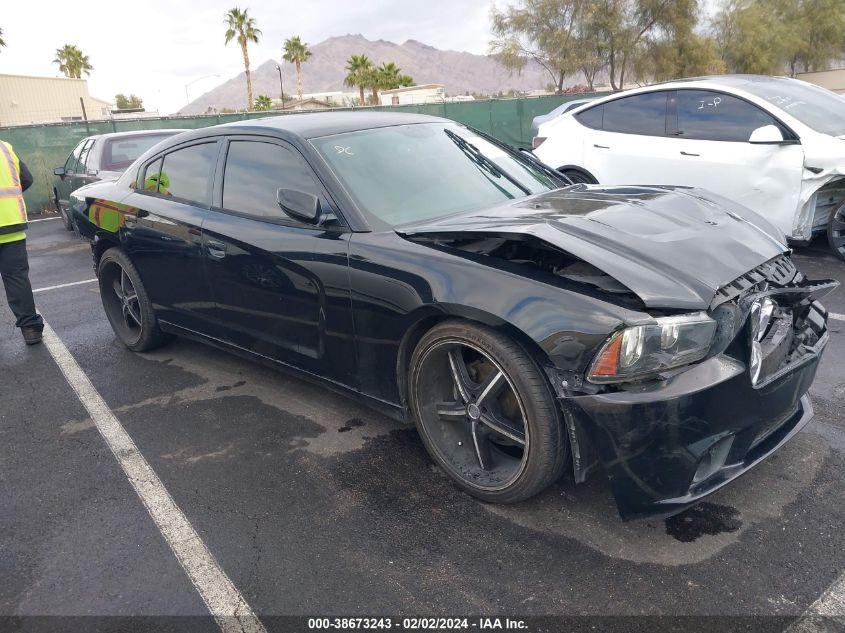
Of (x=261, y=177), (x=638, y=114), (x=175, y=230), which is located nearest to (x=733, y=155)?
(x=638, y=114)

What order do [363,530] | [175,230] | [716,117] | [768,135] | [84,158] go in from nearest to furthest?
[363,530], [175,230], [768,135], [716,117], [84,158]

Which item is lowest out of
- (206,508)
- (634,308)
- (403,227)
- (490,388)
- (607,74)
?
(206,508)

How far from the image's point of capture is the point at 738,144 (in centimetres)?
606

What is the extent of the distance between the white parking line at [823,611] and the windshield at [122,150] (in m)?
9.49

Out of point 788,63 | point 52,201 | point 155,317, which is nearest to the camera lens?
point 155,317

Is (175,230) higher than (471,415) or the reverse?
higher

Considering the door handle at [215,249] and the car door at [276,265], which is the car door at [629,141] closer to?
the car door at [276,265]

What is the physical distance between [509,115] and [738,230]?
16528 mm

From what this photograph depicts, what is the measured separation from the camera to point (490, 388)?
2.70 meters

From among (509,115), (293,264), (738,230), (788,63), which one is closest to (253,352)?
(293,264)

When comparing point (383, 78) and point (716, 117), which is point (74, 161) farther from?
point (383, 78)

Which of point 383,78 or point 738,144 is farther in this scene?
point 383,78

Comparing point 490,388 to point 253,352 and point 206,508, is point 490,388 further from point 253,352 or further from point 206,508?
point 253,352

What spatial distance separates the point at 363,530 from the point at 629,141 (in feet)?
17.9
